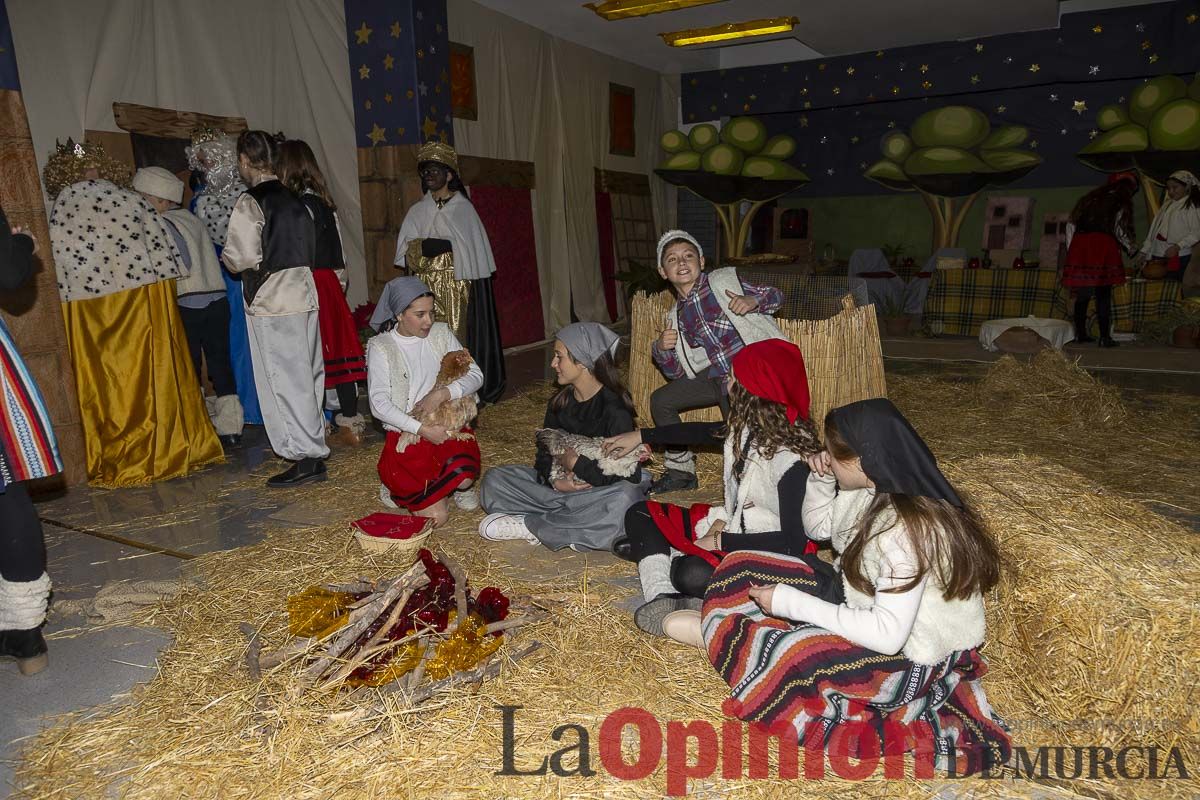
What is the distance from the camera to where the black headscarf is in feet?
6.23

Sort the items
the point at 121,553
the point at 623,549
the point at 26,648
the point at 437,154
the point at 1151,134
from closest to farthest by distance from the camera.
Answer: the point at 26,648 → the point at 623,549 → the point at 121,553 → the point at 437,154 → the point at 1151,134

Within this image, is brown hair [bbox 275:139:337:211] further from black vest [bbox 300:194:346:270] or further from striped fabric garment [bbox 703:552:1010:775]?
striped fabric garment [bbox 703:552:1010:775]

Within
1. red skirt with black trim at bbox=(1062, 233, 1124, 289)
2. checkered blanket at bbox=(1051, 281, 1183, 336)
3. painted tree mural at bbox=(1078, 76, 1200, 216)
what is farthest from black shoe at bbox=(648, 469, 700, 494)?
painted tree mural at bbox=(1078, 76, 1200, 216)

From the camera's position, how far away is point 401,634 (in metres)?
2.61

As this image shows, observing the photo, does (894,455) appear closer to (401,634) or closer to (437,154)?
(401,634)

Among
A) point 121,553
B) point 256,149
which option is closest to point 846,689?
point 121,553

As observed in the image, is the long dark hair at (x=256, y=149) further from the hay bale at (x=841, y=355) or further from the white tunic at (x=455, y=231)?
the hay bale at (x=841, y=355)

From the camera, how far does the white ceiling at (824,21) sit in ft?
28.6

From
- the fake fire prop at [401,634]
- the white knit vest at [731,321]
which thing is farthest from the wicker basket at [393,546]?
the white knit vest at [731,321]

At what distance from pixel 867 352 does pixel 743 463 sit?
2.50 metres

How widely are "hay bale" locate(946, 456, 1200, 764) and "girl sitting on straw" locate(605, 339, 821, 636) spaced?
0.65 meters

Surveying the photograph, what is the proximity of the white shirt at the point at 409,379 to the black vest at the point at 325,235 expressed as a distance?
4.51ft

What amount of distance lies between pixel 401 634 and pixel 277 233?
2.62m

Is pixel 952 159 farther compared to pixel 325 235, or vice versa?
pixel 952 159
